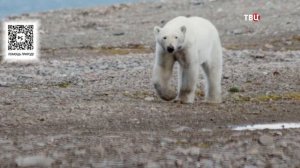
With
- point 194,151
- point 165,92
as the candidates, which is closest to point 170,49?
point 165,92

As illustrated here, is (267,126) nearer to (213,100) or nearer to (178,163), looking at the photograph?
(178,163)

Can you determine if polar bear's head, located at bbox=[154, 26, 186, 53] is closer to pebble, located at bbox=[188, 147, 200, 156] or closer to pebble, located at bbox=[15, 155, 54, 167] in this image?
pebble, located at bbox=[188, 147, 200, 156]

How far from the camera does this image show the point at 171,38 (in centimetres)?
1445

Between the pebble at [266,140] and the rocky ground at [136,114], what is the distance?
0.04 feet

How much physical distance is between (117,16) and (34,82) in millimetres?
31244

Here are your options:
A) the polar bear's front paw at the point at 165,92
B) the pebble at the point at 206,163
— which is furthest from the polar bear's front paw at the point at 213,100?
the pebble at the point at 206,163

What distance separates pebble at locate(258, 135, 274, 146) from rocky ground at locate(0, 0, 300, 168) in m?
0.01

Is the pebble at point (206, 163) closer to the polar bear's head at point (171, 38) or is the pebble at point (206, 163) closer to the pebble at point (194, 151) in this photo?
the pebble at point (194, 151)

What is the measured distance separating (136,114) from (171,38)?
1679mm

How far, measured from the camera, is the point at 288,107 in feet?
47.9

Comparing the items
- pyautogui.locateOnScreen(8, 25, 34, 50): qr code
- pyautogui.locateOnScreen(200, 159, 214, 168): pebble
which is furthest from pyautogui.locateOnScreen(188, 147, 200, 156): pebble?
pyautogui.locateOnScreen(8, 25, 34, 50): qr code

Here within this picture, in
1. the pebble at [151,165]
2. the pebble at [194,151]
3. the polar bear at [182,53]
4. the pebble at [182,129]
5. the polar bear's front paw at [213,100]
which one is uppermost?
the polar bear at [182,53]

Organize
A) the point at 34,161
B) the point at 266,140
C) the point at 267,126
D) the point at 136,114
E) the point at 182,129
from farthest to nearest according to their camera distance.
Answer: the point at 136,114, the point at 267,126, the point at 182,129, the point at 266,140, the point at 34,161

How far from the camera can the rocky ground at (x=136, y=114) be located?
9.12 metres
